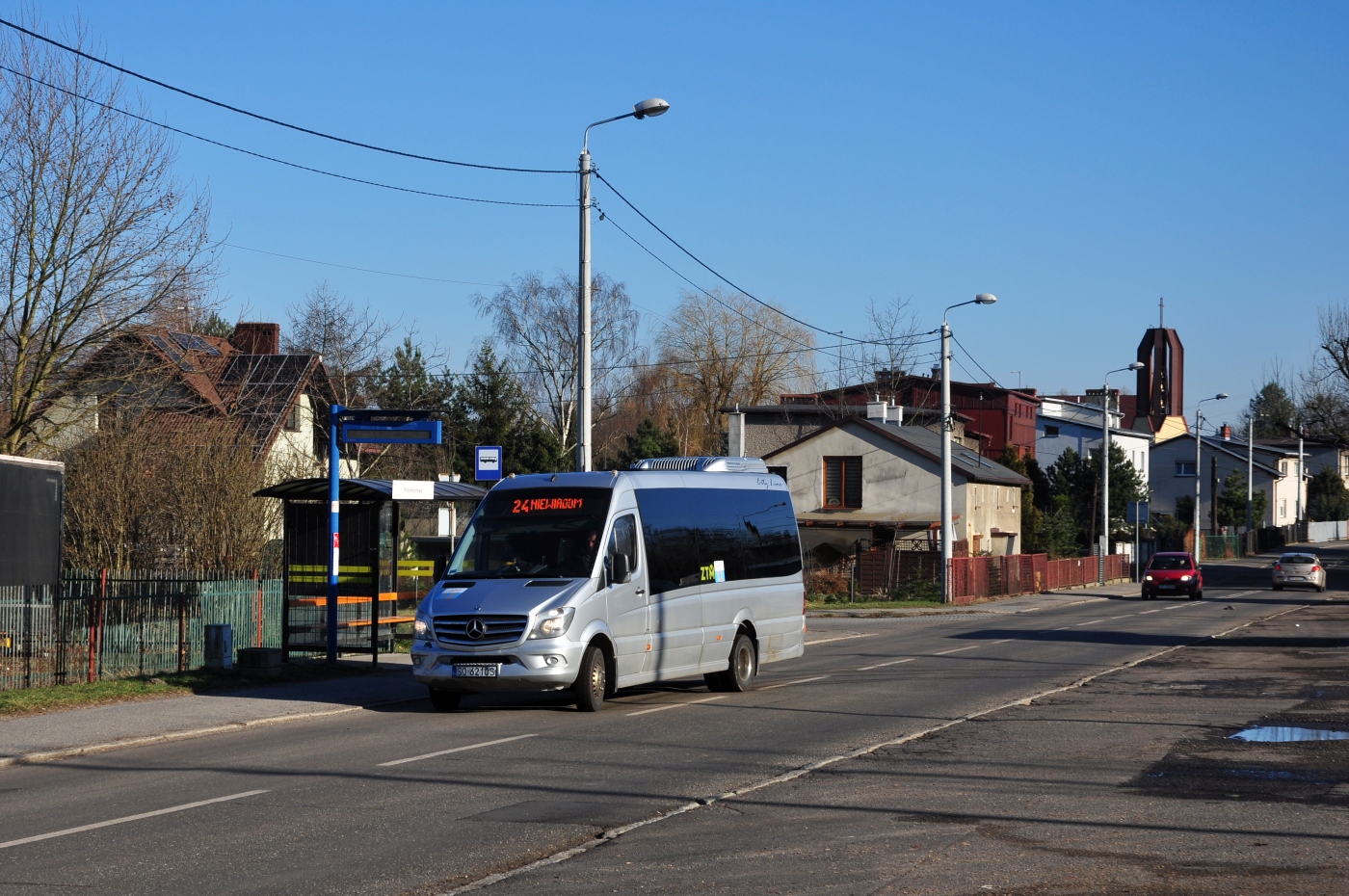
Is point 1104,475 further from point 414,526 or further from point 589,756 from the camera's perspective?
point 589,756

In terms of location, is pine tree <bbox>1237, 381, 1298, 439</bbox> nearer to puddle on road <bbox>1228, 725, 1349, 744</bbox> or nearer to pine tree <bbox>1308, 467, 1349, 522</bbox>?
pine tree <bbox>1308, 467, 1349, 522</bbox>

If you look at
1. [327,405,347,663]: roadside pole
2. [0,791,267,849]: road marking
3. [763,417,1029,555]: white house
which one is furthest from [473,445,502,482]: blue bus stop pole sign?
[763,417,1029,555]: white house

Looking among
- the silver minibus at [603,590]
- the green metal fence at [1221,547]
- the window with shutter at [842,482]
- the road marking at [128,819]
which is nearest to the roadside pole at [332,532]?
the silver minibus at [603,590]

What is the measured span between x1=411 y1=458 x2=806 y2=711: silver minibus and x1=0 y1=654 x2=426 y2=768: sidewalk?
165 centimetres

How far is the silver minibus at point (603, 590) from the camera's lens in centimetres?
1485

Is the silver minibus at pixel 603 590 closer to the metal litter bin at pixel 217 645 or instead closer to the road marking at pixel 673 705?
the road marking at pixel 673 705

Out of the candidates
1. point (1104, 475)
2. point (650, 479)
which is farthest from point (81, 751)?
point (1104, 475)

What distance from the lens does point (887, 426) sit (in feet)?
203

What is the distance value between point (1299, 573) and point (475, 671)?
5017 cm

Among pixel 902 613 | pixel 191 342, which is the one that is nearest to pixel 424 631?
pixel 191 342

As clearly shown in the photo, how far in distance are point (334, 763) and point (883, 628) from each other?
23.7m

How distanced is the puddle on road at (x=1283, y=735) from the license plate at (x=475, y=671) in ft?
24.0

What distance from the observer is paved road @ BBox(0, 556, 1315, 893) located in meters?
7.89

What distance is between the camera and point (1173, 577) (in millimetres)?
50344
